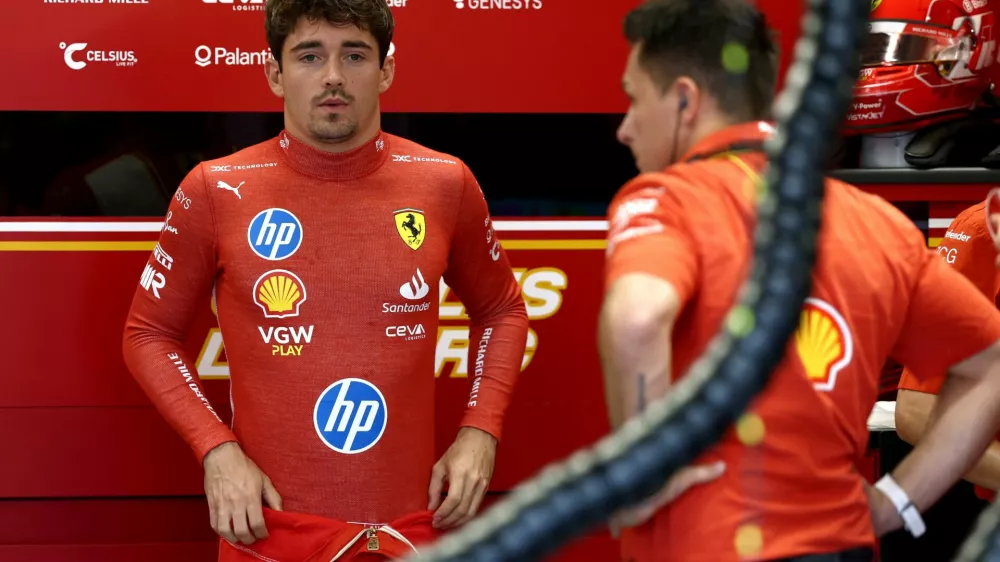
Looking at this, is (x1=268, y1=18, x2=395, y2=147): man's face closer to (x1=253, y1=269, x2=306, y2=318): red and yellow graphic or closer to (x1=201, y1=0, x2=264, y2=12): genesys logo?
(x1=253, y1=269, x2=306, y2=318): red and yellow graphic

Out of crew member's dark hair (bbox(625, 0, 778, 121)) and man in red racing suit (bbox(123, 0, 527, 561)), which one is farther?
man in red racing suit (bbox(123, 0, 527, 561))

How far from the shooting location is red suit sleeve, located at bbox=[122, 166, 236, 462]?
185 centimetres

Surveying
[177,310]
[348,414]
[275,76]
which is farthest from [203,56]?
[348,414]

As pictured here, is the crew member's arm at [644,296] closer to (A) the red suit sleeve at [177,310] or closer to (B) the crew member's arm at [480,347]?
(B) the crew member's arm at [480,347]

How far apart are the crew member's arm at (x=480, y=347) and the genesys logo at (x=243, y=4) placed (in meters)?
0.61

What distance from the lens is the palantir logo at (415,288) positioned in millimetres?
1865

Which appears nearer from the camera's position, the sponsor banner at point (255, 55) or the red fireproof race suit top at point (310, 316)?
the red fireproof race suit top at point (310, 316)

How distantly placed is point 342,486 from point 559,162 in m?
0.85

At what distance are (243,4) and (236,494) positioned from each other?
1.01m

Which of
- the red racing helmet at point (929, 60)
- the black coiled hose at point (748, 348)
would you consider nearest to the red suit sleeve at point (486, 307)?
the red racing helmet at point (929, 60)

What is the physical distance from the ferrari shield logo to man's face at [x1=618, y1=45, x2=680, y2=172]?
70 cm

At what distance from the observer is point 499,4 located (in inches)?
91.6

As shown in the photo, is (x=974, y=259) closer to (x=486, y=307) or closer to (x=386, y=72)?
(x=486, y=307)

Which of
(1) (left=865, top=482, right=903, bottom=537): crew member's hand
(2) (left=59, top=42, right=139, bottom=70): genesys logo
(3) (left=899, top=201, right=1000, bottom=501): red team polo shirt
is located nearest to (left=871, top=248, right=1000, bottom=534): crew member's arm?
(1) (left=865, top=482, right=903, bottom=537): crew member's hand
